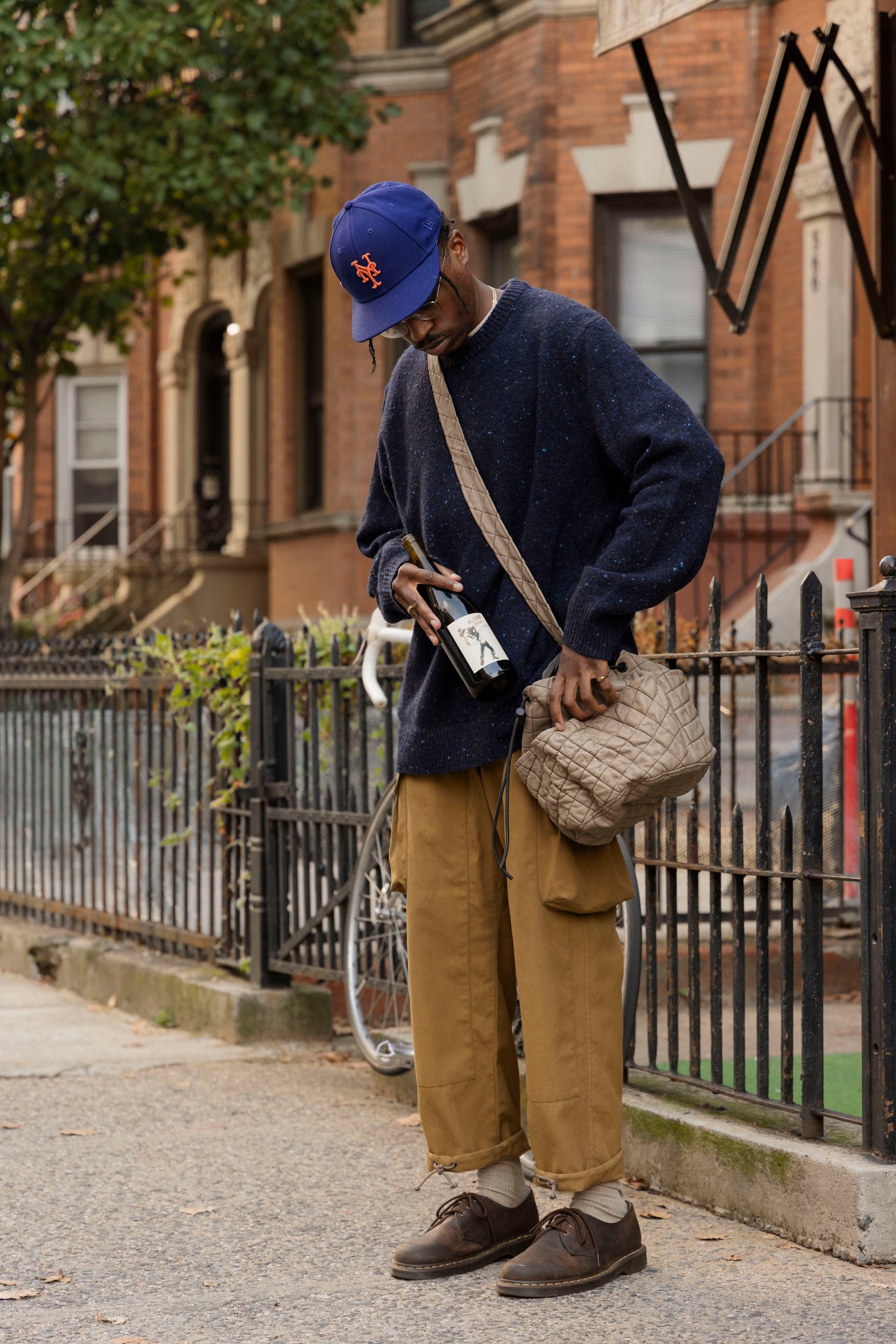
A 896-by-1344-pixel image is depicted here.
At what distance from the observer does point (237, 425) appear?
19.4 meters

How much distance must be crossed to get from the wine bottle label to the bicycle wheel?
1693 mm

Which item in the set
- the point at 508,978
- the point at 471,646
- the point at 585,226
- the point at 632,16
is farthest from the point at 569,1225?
the point at 585,226

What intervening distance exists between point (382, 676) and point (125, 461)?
16957 millimetres

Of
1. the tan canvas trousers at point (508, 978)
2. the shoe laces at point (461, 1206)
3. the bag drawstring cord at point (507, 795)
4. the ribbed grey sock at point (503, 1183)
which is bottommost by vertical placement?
the shoe laces at point (461, 1206)

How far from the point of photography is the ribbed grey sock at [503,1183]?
3721 mm

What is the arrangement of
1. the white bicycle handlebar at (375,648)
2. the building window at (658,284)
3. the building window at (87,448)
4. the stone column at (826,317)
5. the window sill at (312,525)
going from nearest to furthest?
the white bicycle handlebar at (375,648) → the stone column at (826,317) → the building window at (658,284) → the window sill at (312,525) → the building window at (87,448)

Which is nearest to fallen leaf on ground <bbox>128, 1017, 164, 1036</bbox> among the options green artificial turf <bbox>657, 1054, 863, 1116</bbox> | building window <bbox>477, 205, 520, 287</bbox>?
green artificial turf <bbox>657, 1054, 863, 1116</bbox>

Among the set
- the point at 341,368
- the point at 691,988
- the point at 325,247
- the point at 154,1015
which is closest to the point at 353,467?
the point at 341,368

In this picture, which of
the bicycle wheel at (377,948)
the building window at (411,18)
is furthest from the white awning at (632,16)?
the building window at (411,18)

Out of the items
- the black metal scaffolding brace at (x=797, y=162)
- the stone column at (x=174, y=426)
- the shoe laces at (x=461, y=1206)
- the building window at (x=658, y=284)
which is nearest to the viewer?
the shoe laces at (x=461, y=1206)

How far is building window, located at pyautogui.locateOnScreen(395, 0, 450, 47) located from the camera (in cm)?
1544

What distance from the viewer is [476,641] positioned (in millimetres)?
3484

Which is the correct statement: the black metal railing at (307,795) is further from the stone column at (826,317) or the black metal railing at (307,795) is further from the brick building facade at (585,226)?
the stone column at (826,317)

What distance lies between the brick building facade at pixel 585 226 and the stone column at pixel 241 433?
68.1 inches
